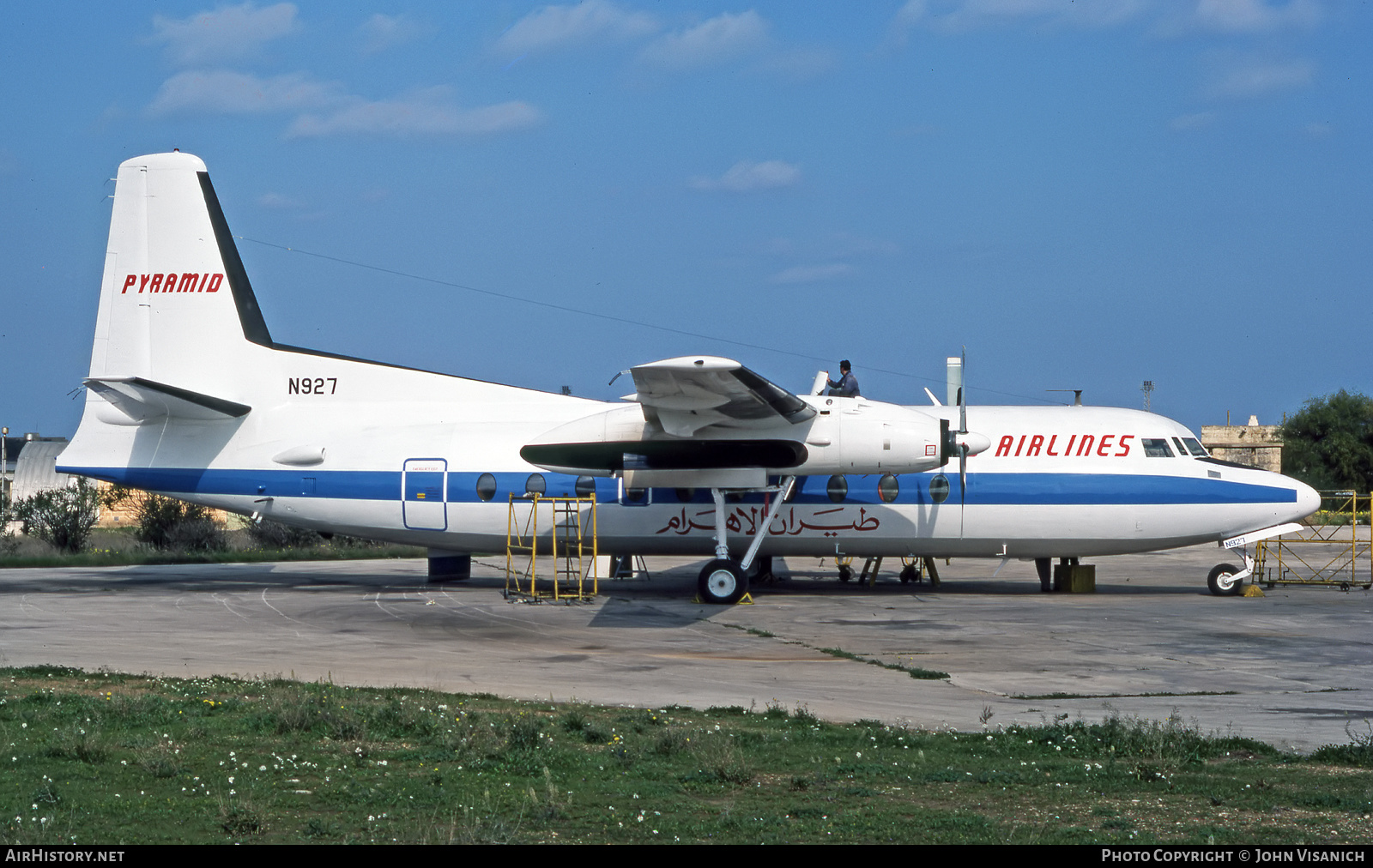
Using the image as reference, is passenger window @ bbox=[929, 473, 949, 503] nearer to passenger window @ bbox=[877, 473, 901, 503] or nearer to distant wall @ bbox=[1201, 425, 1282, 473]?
passenger window @ bbox=[877, 473, 901, 503]

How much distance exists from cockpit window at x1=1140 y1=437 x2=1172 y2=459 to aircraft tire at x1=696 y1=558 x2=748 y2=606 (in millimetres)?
7662

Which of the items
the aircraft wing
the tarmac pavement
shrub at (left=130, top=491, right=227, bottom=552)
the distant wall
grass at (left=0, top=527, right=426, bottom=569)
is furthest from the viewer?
the distant wall

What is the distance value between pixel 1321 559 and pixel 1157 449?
48.2 feet

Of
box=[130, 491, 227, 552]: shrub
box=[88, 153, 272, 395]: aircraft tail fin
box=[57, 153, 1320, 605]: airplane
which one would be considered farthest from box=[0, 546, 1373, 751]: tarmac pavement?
box=[130, 491, 227, 552]: shrub

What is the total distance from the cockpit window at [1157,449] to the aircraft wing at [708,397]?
6.64 meters

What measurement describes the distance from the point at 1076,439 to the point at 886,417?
4444mm

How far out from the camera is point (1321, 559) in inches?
1254

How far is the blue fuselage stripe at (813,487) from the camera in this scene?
20.4m

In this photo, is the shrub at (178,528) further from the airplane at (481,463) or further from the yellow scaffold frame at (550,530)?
the yellow scaffold frame at (550,530)

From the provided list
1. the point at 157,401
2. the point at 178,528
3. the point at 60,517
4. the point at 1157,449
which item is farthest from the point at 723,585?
the point at 60,517

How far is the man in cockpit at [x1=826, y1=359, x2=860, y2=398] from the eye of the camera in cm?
2028

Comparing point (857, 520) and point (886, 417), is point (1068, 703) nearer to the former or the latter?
point (886, 417)

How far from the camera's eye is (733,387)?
17.0 meters

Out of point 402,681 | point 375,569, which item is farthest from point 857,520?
point 375,569
